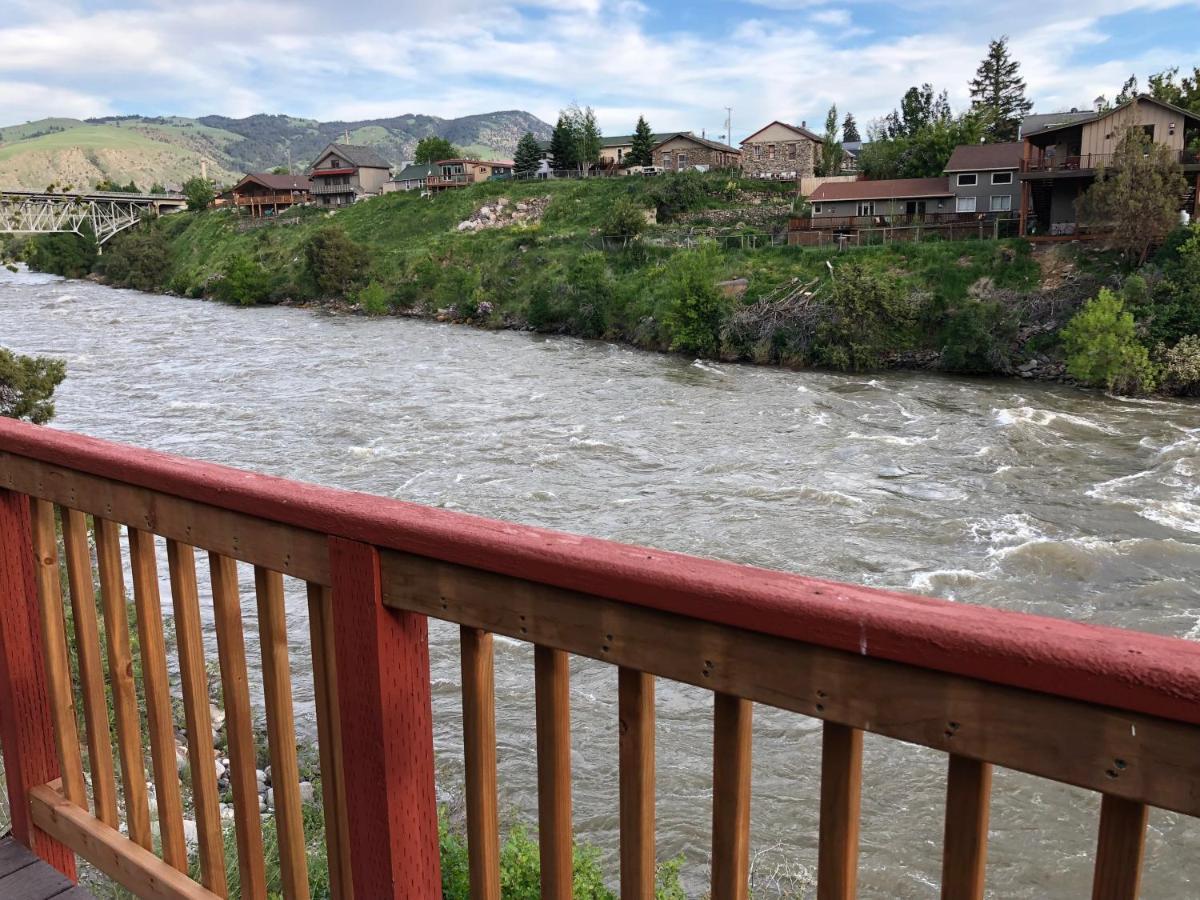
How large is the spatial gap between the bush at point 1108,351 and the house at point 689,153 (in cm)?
4114

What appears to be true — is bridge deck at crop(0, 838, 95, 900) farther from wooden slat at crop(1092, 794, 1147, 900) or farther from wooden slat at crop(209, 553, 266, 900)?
wooden slat at crop(1092, 794, 1147, 900)

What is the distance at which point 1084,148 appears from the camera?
35.4 meters

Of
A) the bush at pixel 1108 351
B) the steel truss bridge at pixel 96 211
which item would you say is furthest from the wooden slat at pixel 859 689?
the steel truss bridge at pixel 96 211

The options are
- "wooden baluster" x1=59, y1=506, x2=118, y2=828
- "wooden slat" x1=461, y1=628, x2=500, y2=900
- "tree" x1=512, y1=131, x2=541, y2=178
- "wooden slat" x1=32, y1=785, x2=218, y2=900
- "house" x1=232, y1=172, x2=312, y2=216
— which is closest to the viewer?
"wooden slat" x1=461, y1=628, x2=500, y2=900

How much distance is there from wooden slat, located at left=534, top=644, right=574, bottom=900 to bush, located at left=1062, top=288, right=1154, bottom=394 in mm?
27410

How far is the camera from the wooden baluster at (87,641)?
8.80ft

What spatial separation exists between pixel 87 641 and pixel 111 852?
58cm

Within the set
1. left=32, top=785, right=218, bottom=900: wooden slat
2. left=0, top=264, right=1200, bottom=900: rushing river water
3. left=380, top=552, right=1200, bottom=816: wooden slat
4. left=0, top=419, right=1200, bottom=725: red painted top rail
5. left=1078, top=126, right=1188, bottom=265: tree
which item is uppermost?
left=1078, top=126, right=1188, bottom=265: tree

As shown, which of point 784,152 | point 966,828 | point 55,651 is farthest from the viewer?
point 784,152

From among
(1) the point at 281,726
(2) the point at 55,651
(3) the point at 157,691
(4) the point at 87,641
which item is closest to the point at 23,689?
(2) the point at 55,651

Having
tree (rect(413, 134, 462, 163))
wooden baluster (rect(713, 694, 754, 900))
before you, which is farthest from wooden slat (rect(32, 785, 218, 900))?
tree (rect(413, 134, 462, 163))

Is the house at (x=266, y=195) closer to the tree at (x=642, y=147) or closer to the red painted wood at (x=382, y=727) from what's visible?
the tree at (x=642, y=147)

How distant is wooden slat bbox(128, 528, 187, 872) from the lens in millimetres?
2430

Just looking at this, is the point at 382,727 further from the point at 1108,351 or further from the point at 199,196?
the point at 199,196
